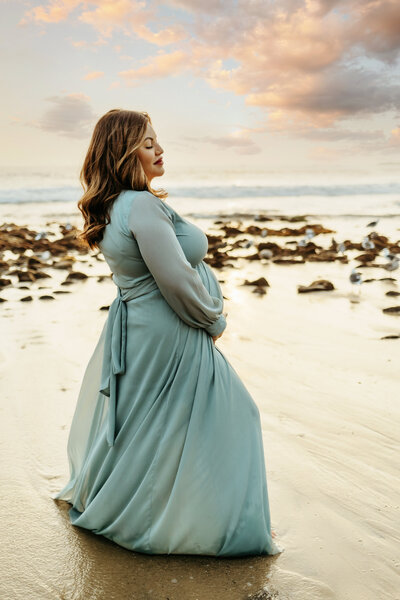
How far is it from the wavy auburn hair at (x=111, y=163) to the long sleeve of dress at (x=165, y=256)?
0.16 meters

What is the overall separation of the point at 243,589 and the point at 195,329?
3.76 feet

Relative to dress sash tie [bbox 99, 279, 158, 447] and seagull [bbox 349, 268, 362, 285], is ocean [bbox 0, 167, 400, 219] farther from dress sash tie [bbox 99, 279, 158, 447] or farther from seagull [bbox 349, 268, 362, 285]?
dress sash tie [bbox 99, 279, 158, 447]

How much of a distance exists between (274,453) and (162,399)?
137cm

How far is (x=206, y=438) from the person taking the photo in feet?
8.82

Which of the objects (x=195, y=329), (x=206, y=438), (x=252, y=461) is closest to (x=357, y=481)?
(x=252, y=461)

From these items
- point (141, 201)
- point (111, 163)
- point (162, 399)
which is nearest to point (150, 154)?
point (111, 163)

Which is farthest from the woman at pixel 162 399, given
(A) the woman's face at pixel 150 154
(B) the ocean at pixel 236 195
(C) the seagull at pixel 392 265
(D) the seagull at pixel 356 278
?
(B) the ocean at pixel 236 195

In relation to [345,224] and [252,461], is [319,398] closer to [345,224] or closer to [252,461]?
A: [252,461]

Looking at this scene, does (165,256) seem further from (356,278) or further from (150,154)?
(356,278)

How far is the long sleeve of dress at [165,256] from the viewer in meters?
2.52

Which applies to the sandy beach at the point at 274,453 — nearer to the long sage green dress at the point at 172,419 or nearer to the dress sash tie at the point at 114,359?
the long sage green dress at the point at 172,419

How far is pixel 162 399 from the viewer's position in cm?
273

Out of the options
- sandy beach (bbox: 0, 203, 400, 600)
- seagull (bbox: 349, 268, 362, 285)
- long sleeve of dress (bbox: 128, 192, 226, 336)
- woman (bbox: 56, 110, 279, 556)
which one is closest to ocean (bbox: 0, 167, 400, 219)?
seagull (bbox: 349, 268, 362, 285)

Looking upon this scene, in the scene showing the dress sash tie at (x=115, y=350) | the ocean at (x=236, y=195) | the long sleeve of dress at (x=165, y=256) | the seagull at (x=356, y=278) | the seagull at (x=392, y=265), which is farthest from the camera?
the ocean at (x=236, y=195)
